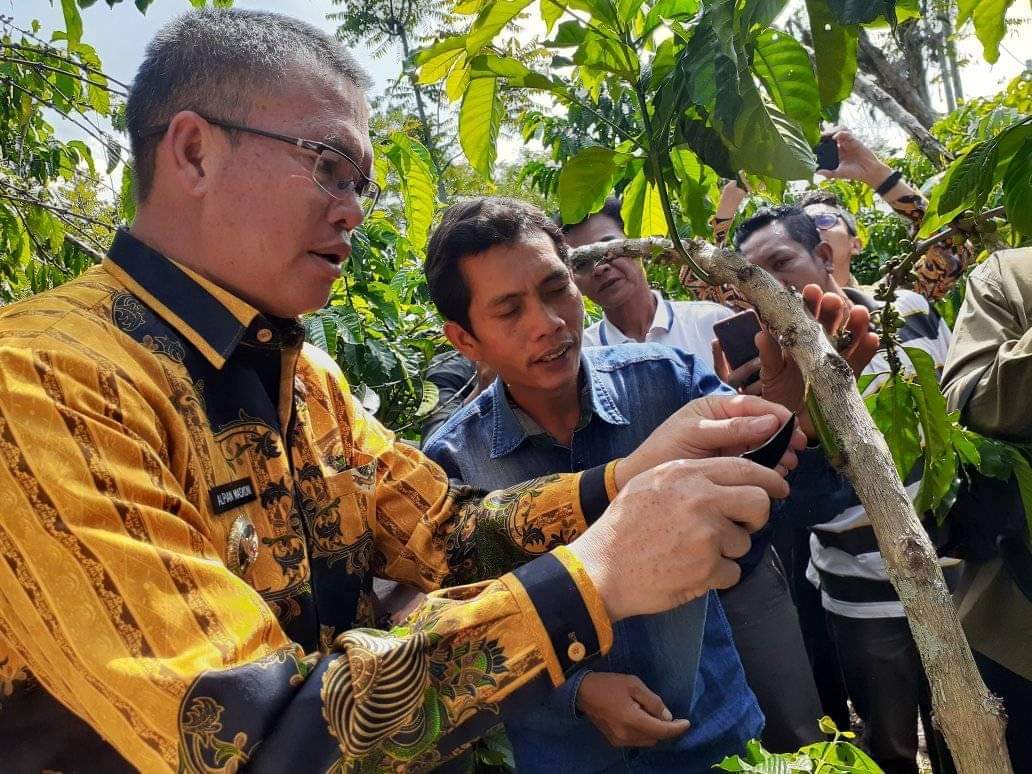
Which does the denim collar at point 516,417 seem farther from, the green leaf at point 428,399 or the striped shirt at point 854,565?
the green leaf at point 428,399

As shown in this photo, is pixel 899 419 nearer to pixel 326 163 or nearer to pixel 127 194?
pixel 326 163

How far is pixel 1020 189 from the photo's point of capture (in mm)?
1306

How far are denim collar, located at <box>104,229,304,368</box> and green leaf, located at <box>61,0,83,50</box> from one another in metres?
1.01

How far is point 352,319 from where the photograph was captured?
325 centimetres

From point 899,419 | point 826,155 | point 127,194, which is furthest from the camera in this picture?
point 127,194

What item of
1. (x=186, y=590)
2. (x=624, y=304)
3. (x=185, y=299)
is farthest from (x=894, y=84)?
(x=186, y=590)

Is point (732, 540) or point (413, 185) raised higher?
point (413, 185)

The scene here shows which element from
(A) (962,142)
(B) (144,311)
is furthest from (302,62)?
(A) (962,142)

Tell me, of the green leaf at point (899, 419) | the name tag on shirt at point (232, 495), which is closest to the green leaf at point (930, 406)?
the green leaf at point (899, 419)

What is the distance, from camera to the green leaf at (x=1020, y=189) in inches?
51.0

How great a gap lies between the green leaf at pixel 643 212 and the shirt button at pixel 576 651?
0.98 meters

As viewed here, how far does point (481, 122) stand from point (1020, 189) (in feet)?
3.03

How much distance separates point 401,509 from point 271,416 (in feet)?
1.19

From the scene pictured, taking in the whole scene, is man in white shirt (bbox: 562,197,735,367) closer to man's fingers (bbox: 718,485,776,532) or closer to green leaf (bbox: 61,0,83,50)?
green leaf (bbox: 61,0,83,50)
